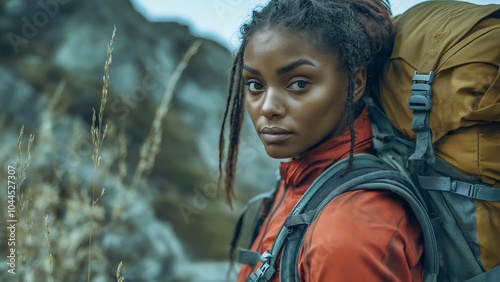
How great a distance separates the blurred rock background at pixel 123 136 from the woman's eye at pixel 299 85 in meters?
1.68

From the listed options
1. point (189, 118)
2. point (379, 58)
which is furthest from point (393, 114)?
point (189, 118)

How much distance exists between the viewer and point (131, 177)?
4129 millimetres

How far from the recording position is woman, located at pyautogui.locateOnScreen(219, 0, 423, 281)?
3.50 ft

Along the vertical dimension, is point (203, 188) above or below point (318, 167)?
below

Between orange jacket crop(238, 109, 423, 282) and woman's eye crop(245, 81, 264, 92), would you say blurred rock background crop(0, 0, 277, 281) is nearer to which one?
woman's eye crop(245, 81, 264, 92)

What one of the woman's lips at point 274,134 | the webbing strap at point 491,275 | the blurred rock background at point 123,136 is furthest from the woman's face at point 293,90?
the blurred rock background at point 123,136

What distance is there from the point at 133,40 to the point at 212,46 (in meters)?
1.34

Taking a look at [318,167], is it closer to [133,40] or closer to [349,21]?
[349,21]

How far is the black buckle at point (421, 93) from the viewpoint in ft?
3.90

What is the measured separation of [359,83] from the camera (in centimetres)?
150

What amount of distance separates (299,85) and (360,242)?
0.60 meters

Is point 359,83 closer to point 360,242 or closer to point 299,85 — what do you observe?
point 299,85

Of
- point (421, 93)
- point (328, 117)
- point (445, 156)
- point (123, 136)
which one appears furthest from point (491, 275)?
point (123, 136)

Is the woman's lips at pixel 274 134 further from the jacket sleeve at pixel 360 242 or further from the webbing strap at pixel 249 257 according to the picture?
the webbing strap at pixel 249 257
